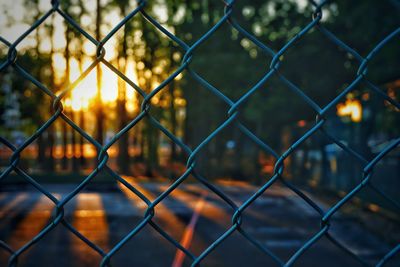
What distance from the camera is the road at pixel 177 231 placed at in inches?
290

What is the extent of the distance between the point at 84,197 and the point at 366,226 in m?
9.27

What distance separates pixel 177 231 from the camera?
945cm

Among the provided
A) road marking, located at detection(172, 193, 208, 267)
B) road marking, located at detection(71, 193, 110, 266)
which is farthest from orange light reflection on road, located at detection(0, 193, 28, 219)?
road marking, located at detection(172, 193, 208, 267)

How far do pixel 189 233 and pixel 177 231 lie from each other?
30 cm

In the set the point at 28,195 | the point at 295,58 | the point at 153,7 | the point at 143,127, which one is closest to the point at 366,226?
the point at 295,58

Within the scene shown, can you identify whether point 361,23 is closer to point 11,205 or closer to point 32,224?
point 32,224

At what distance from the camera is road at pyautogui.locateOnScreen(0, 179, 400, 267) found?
7.36 metres

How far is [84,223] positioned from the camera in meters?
10.4

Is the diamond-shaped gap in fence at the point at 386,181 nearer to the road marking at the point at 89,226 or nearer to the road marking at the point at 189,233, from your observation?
the road marking at the point at 189,233

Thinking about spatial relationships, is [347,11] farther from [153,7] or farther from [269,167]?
[153,7]

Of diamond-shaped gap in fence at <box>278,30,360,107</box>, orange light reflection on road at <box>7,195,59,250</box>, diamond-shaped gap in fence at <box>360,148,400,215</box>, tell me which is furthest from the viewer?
diamond-shaped gap in fence at <box>278,30,360,107</box>

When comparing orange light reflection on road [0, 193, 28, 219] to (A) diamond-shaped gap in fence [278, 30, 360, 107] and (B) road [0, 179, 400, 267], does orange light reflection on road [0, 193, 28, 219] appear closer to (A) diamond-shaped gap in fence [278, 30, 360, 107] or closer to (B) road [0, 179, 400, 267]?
(B) road [0, 179, 400, 267]

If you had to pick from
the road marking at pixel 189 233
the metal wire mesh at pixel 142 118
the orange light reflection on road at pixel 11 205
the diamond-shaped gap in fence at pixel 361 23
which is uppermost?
the diamond-shaped gap in fence at pixel 361 23

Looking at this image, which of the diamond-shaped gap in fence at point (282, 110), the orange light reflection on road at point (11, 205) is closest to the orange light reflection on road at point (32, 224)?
the orange light reflection on road at point (11, 205)
